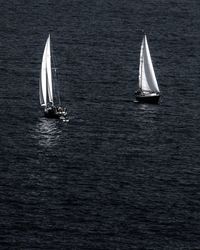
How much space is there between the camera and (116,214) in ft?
651

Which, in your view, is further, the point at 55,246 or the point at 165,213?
the point at 165,213

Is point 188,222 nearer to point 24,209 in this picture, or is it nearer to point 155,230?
point 155,230

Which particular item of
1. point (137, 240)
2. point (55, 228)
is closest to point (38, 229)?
point (55, 228)

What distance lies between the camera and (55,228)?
192 metres

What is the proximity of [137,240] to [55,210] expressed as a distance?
636 inches

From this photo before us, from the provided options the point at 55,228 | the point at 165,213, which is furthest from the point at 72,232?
the point at 165,213

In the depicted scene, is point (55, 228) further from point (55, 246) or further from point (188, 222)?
point (188, 222)

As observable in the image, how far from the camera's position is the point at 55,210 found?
199 meters

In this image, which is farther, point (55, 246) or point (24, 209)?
point (24, 209)

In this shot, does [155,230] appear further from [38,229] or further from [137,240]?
[38,229]

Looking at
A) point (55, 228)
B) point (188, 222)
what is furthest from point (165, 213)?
point (55, 228)

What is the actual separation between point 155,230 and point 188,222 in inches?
237

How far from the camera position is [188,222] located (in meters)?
196

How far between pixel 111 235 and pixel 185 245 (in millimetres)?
10894
